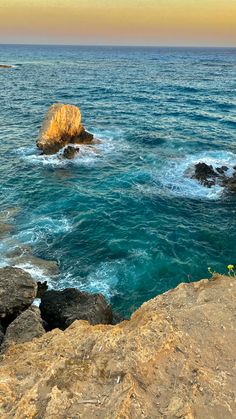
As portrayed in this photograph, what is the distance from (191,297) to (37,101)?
60.8m

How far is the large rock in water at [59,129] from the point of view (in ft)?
125

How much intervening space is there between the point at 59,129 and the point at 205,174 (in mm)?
16909

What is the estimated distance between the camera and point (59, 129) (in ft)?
128

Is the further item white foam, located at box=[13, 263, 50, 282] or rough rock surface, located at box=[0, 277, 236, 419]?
white foam, located at box=[13, 263, 50, 282]

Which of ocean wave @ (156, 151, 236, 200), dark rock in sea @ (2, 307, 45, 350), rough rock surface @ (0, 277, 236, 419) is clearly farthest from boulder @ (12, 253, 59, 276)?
ocean wave @ (156, 151, 236, 200)

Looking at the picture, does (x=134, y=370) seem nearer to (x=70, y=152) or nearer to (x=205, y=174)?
(x=205, y=174)

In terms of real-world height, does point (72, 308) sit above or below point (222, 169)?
Result: below

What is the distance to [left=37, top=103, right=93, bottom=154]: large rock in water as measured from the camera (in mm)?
38219

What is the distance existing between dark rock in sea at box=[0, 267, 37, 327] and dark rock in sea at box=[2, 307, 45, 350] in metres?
1.68

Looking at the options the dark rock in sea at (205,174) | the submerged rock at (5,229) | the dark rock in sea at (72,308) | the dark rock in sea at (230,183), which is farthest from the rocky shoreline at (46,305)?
the dark rock in sea at (205,174)

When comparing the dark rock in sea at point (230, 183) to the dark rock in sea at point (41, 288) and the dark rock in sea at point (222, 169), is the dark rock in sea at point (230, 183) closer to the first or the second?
the dark rock in sea at point (222, 169)

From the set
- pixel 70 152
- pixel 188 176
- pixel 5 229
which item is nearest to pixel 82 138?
pixel 70 152

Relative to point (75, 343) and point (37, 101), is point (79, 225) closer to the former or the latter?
point (75, 343)

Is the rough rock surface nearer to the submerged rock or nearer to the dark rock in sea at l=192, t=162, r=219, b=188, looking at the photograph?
the submerged rock
